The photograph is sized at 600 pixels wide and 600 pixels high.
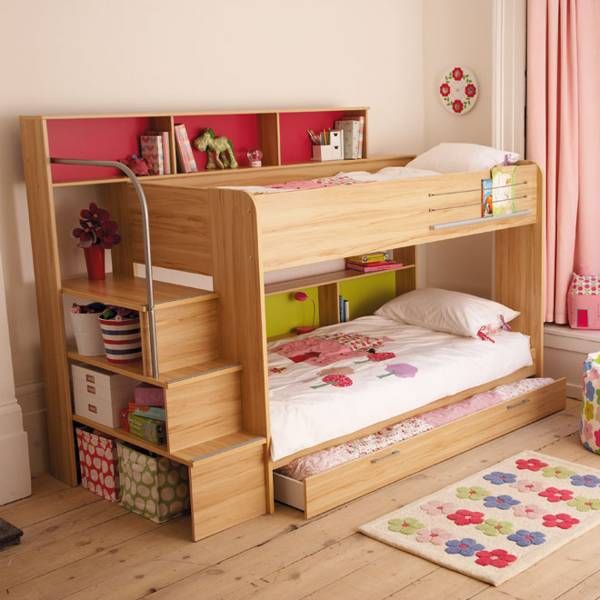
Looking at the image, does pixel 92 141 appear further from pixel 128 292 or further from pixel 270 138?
pixel 270 138

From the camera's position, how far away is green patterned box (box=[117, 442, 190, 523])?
3.12 meters

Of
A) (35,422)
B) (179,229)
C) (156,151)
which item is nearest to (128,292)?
(179,229)

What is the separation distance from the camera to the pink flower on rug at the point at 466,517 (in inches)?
119

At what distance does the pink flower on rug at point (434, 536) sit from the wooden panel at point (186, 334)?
0.90 m

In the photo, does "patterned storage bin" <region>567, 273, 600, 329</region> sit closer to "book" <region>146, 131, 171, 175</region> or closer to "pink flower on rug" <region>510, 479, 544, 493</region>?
"pink flower on rug" <region>510, 479, 544, 493</region>

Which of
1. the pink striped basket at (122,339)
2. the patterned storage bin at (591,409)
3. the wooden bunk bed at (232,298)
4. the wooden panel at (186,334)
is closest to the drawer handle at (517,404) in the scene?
the wooden bunk bed at (232,298)

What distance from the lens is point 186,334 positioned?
3.12 m

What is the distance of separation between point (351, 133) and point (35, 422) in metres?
1.87

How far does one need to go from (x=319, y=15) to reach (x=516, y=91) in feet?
3.19

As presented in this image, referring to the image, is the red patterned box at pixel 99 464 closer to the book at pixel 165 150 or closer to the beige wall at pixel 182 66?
the beige wall at pixel 182 66

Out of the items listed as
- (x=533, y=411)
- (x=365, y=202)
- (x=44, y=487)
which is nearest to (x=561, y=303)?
(x=533, y=411)

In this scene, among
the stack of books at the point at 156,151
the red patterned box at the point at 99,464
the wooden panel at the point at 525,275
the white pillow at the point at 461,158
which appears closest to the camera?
the red patterned box at the point at 99,464

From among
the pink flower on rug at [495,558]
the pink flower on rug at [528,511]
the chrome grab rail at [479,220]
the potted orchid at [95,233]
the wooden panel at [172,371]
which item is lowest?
the pink flower on rug at [495,558]

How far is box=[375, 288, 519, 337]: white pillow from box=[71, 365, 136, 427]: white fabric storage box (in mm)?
1440
